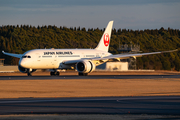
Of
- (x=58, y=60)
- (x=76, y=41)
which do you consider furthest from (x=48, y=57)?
(x=76, y=41)

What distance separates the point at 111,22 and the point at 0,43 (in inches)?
Result: 2473

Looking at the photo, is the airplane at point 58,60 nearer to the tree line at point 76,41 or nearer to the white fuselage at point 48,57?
the white fuselage at point 48,57

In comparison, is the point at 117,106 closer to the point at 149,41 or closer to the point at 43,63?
the point at 43,63

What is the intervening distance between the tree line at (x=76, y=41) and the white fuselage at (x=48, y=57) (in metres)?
40.0

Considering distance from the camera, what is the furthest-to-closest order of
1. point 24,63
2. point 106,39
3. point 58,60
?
point 106,39 < point 58,60 < point 24,63

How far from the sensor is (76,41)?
139250 mm

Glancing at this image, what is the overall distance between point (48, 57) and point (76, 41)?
285 ft

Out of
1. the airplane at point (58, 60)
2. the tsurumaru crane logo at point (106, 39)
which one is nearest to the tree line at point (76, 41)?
the tsurumaru crane logo at point (106, 39)

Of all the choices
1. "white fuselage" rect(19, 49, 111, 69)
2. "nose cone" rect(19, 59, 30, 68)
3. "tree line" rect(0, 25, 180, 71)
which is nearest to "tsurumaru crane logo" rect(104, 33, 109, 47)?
"white fuselage" rect(19, 49, 111, 69)

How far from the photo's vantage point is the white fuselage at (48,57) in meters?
50.8

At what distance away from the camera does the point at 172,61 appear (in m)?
110

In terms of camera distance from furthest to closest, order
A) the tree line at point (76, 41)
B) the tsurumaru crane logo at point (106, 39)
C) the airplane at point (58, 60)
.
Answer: the tree line at point (76, 41)
the tsurumaru crane logo at point (106, 39)
the airplane at point (58, 60)

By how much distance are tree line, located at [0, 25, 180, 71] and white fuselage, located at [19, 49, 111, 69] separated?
40.0 metres

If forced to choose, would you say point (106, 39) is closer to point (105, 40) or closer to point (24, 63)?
point (105, 40)
